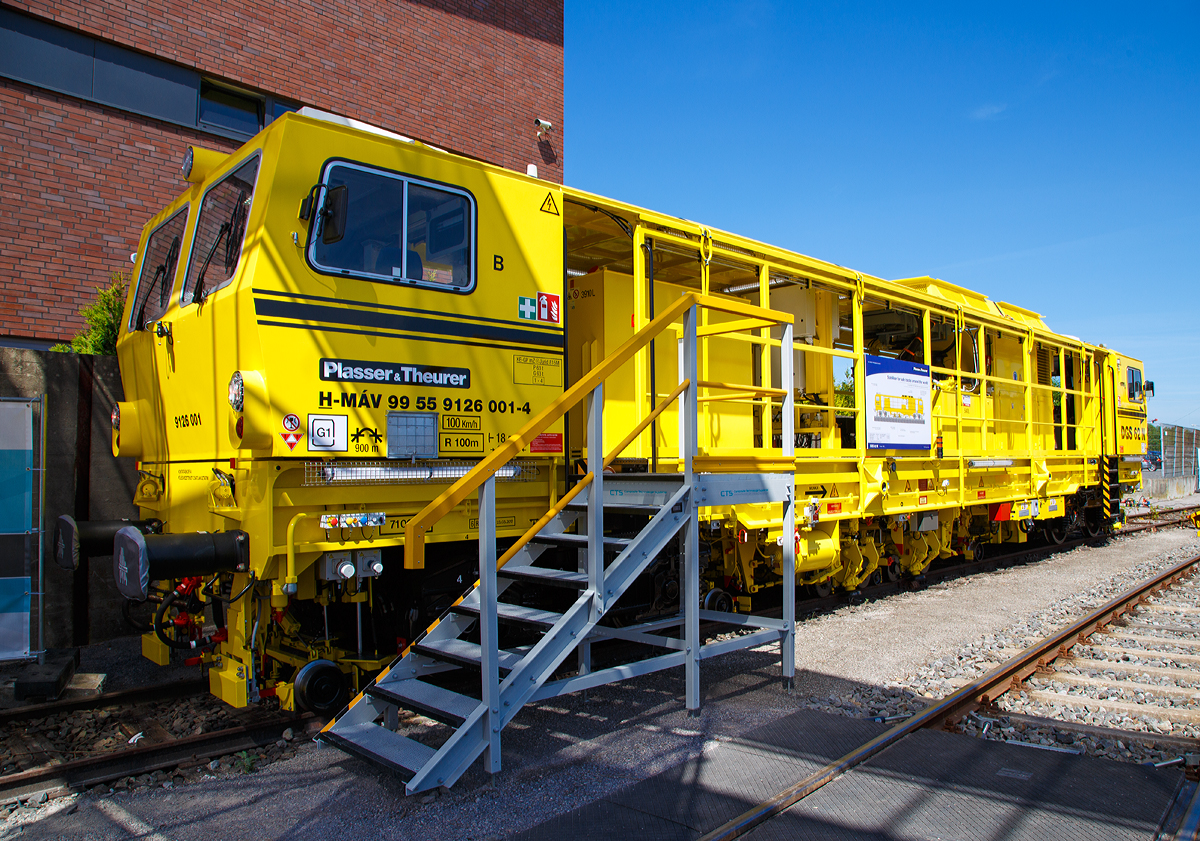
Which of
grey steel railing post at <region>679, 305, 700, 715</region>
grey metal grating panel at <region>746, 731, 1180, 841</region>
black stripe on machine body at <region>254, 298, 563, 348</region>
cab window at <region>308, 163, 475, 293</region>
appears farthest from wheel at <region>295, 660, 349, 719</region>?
grey metal grating panel at <region>746, 731, 1180, 841</region>

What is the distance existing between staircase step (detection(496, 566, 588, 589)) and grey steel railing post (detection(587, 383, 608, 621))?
10 cm

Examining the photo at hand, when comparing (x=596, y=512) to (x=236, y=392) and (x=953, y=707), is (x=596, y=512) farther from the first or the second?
(x=953, y=707)

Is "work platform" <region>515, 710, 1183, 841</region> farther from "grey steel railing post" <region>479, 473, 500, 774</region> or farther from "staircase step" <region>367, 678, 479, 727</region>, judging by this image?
"staircase step" <region>367, 678, 479, 727</region>

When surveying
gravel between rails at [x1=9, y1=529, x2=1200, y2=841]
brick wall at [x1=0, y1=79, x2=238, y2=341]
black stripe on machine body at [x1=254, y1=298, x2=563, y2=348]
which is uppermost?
brick wall at [x1=0, y1=79, x2=238, y2=341]

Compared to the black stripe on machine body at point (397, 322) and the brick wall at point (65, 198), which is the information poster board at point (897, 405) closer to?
the black stripe on machine body at point (397, 322)

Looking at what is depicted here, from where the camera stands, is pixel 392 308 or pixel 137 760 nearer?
pixel 137 760

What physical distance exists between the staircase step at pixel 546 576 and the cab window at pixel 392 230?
1.77m

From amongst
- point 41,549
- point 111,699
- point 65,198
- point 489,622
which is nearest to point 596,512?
point 489,622

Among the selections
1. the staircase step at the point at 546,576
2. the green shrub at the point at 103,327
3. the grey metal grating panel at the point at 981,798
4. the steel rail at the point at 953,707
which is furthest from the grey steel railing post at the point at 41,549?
the grey metal grating panel at the point at 981,798

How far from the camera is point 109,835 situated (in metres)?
3.43

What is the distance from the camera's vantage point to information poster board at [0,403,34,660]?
6.21 meters

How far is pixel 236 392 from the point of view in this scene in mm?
4215

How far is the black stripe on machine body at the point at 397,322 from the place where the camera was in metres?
4.27

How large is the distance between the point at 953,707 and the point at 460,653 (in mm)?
3033
